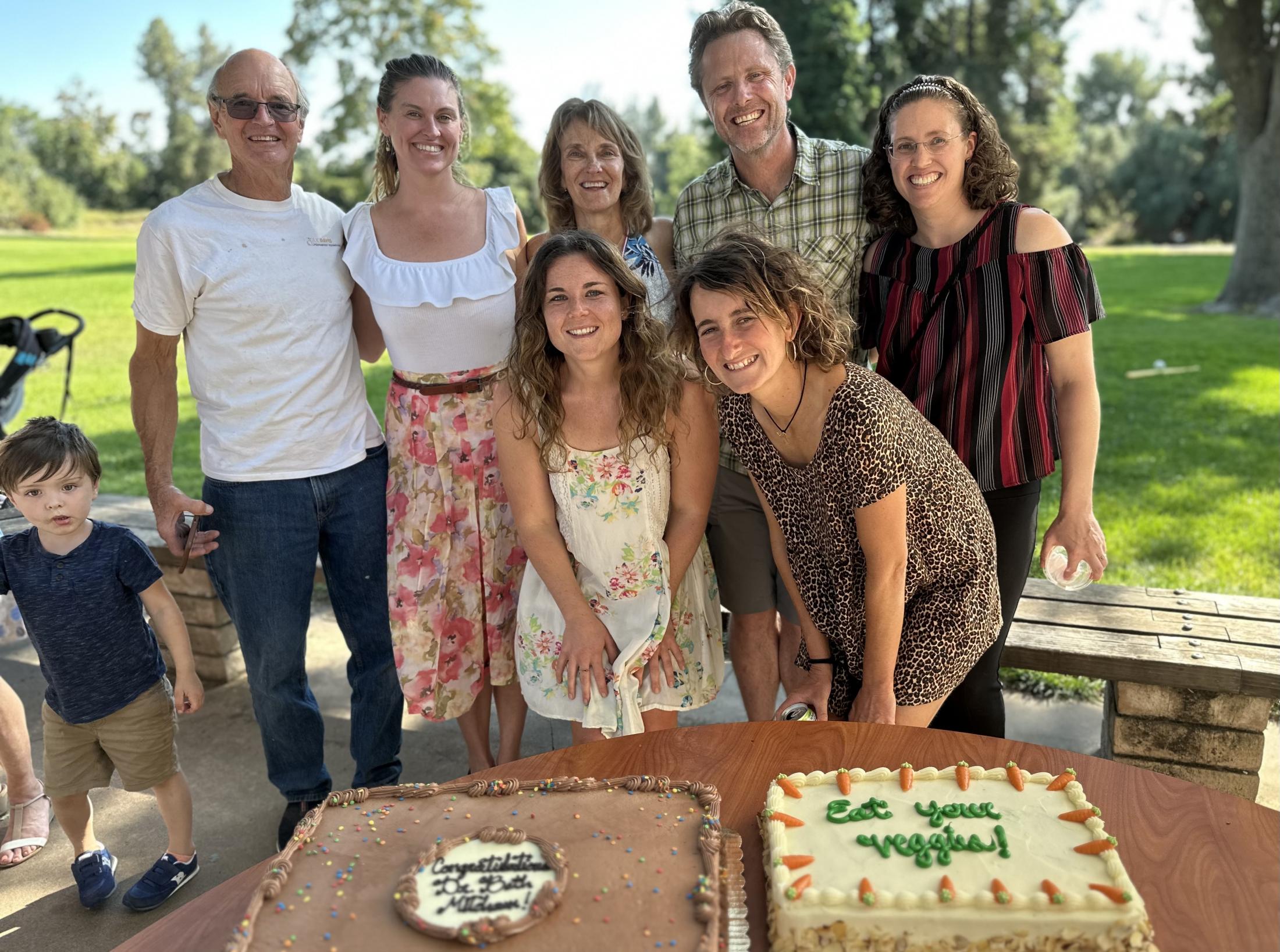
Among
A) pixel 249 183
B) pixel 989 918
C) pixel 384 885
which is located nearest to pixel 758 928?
pixel 989 918

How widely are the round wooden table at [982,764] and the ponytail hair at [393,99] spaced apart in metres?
1.85

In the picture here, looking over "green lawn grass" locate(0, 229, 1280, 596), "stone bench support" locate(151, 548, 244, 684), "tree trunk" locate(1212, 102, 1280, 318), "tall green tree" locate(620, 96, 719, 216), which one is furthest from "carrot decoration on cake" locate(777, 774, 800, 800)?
"tall green tree" locate(620, 96, 719, 216)

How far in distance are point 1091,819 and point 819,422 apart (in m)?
0.97

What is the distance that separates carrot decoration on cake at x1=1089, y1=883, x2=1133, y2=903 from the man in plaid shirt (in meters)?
1.62

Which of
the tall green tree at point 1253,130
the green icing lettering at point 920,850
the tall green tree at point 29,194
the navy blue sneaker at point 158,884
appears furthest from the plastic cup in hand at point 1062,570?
the tall green tree at point 29,194

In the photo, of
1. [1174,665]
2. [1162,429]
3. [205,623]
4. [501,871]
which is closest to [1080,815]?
[501,871]

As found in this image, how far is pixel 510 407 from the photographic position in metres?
2.49

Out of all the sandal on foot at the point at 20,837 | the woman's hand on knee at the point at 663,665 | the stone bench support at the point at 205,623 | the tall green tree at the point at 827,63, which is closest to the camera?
the woman's hand on knee at the point at 663,665

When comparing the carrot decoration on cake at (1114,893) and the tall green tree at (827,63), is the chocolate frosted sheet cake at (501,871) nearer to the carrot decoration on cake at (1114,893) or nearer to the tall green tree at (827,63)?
the carrot decoration on cake at (1114,893)

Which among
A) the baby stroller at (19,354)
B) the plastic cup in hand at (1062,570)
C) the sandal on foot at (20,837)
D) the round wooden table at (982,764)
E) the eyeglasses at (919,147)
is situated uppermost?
the eyeglasses at (919,147)

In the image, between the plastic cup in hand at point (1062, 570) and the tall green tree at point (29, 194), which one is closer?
the plastic cup in hand at point (1062, 570)

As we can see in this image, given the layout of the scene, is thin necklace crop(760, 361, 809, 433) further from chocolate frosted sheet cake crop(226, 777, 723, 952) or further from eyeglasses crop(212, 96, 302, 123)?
eyeglasses crop(212, 96, 302, 123)

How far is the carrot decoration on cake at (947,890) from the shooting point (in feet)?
4.24

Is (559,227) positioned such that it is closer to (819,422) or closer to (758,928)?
(819,422)
